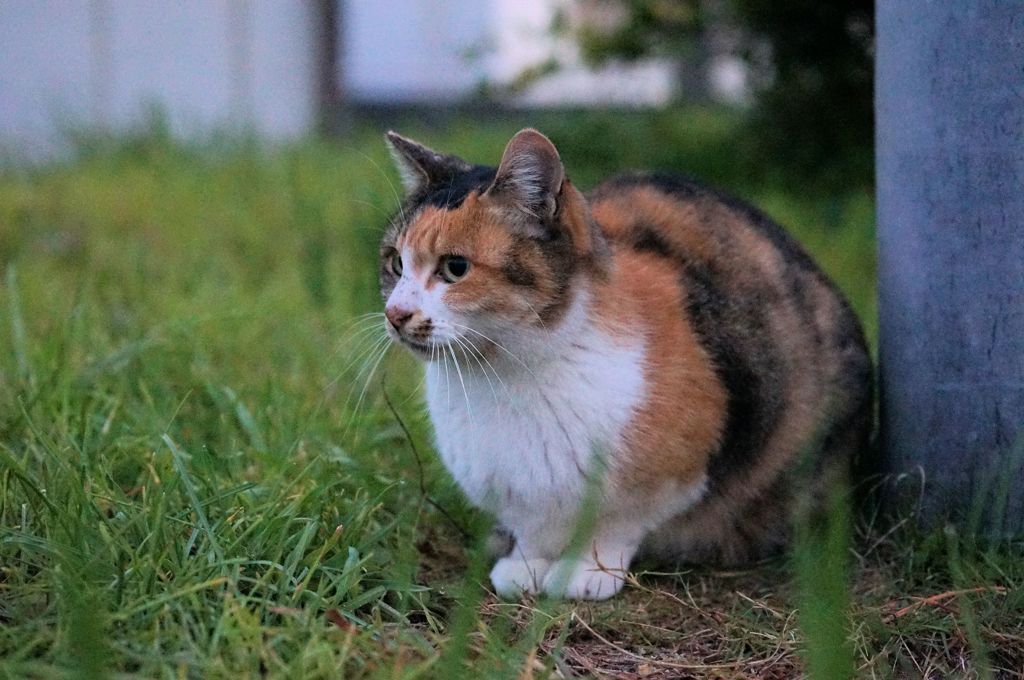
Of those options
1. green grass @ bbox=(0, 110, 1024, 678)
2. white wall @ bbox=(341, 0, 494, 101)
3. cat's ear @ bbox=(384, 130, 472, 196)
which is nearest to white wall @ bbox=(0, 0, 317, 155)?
white wall @ bbox=(341, 0, 494, 101)

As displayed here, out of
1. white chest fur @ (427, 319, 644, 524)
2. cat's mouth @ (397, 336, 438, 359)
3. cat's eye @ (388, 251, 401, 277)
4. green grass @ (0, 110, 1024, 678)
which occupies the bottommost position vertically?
green grass @ (0, 110, 1024, 678)

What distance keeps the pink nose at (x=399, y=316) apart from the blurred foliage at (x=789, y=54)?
3.01 m

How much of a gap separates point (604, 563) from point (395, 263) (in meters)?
0.68

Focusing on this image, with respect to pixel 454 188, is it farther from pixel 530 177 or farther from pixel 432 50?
pixel 432 50

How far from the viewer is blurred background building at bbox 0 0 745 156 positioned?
18.5 ft

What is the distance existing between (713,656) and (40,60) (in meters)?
5.50

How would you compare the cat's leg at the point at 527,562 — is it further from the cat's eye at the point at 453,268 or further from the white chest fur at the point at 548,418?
the cat's eye at the point at 453,268

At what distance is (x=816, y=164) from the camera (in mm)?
4750

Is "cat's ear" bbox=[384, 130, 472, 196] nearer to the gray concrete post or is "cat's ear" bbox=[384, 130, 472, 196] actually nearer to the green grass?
the green grass

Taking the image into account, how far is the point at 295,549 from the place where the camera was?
170 centimetres

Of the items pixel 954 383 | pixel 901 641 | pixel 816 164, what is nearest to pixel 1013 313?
pixel 954 383

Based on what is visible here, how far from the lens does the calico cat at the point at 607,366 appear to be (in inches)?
74.7


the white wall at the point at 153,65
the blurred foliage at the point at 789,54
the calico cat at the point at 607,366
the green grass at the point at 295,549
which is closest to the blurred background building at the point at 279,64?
the white wall at the point at 153,65

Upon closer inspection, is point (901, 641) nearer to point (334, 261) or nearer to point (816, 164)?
point (334, 261)
